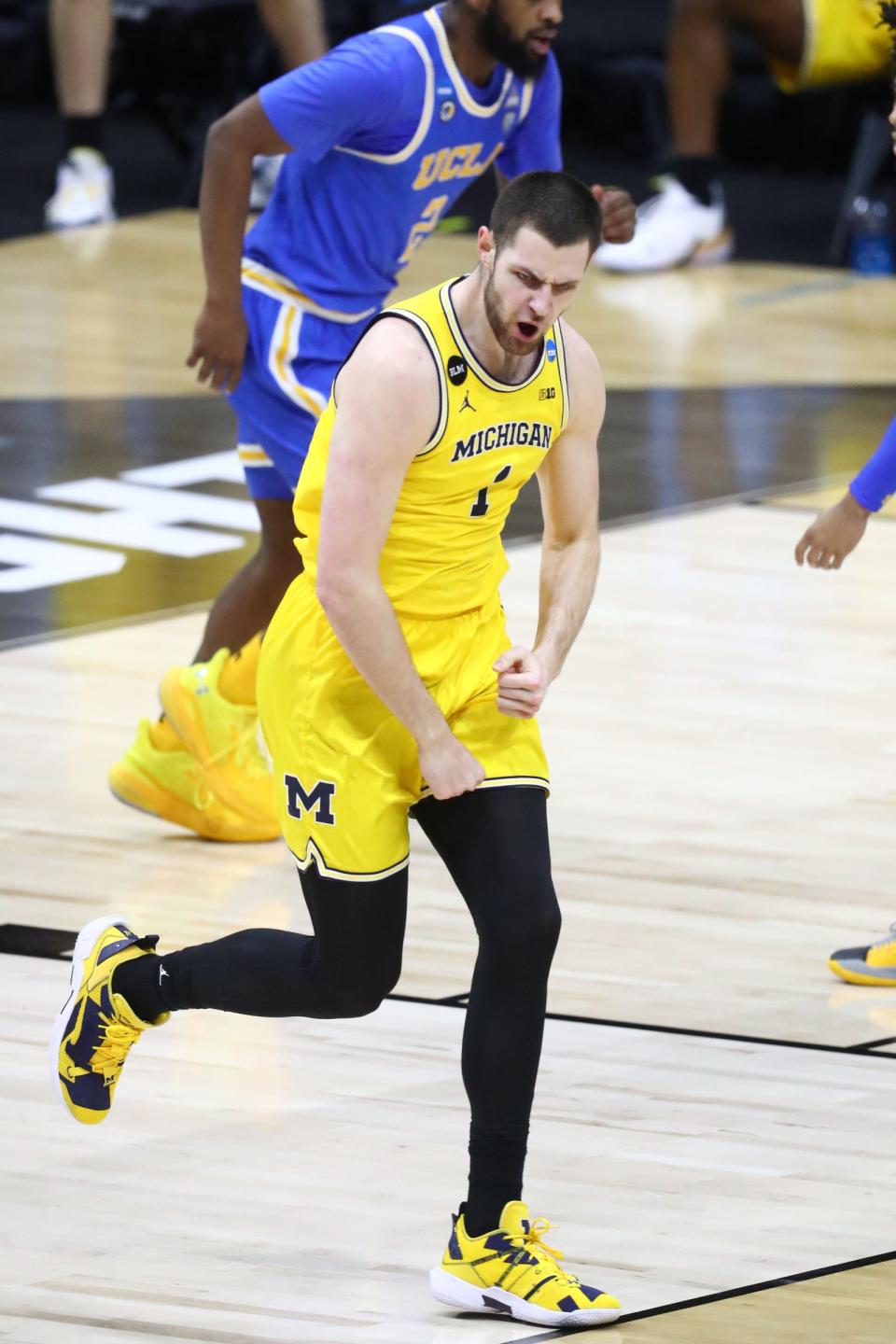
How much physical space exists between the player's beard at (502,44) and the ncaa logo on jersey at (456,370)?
5.22ft

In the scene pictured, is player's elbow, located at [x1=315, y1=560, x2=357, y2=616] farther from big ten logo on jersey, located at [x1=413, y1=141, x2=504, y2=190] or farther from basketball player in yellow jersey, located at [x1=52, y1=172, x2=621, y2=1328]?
big ten logo on jersey, located at [x1=413, y1=141, x2=504, y2=190]

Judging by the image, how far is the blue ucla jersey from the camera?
4879mm

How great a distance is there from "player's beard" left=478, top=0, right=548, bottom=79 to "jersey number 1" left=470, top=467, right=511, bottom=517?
5.15 feet

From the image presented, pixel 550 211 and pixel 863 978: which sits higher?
pixel 550 211

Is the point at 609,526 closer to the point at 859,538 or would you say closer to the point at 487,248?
the point at 859,538

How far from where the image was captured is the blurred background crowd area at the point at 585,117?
40.9 ft

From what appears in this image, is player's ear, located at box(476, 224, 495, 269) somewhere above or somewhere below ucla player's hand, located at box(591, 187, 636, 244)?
above

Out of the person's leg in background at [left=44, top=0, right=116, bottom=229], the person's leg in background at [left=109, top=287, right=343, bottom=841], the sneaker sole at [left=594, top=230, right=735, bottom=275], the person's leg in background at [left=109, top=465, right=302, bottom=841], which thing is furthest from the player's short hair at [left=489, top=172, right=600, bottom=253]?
the person's leg in background at [left=44, top=0, right=116, bottom=229]

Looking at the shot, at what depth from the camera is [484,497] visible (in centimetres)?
348

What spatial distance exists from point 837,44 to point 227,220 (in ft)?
→ 20.4

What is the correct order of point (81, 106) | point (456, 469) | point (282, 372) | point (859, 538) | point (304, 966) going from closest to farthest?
point (456, 469), point (304, 966), point (859, 538), point (282, 372), point (81, 106)

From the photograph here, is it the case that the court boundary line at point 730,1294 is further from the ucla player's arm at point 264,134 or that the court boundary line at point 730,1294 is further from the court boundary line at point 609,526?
the court boundary line at point 609,526

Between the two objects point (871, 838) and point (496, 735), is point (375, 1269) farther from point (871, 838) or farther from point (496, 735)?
point (871, 838)

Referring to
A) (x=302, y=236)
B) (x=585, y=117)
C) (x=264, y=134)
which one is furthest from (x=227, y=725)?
(x=585, y=117)
